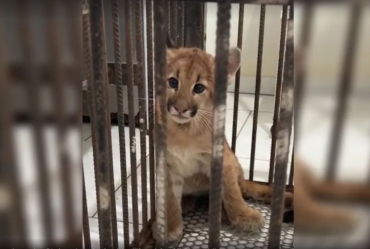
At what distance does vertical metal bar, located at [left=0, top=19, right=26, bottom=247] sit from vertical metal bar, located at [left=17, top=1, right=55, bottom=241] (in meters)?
0.02

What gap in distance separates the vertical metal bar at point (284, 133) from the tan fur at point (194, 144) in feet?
1.30

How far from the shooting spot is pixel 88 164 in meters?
1.33

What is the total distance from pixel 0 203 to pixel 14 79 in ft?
0.42

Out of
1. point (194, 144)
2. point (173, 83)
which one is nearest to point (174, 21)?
point (173, 83)

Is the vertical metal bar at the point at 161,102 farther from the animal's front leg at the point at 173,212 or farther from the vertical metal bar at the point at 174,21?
the vertical metal bar at the point at 174,21

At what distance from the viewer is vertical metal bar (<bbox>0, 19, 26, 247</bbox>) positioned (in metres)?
0.42

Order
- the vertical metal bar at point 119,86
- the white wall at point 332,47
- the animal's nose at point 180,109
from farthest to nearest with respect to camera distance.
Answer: the animal's nose at point 180,109
the vertical metal bar at point 119,86
the white wall at point 332,47

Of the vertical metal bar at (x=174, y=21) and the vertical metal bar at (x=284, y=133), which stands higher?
the vertical metal bar at (x=174, y=21)

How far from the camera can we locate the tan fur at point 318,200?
15.4 inches

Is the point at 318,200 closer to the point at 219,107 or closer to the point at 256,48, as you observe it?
the point at 219,107

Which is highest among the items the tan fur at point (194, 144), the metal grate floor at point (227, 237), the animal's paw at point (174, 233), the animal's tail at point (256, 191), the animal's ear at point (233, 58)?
the animal's ear at point (233, 58)

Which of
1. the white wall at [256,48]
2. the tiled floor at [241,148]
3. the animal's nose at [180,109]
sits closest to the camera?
the animal's nose at [180,109]

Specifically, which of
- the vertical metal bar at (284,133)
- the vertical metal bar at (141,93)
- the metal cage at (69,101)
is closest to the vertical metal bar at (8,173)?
the metal cage at (69,101)

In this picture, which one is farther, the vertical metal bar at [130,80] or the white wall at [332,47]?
the vertical metal bar at [130,80]
